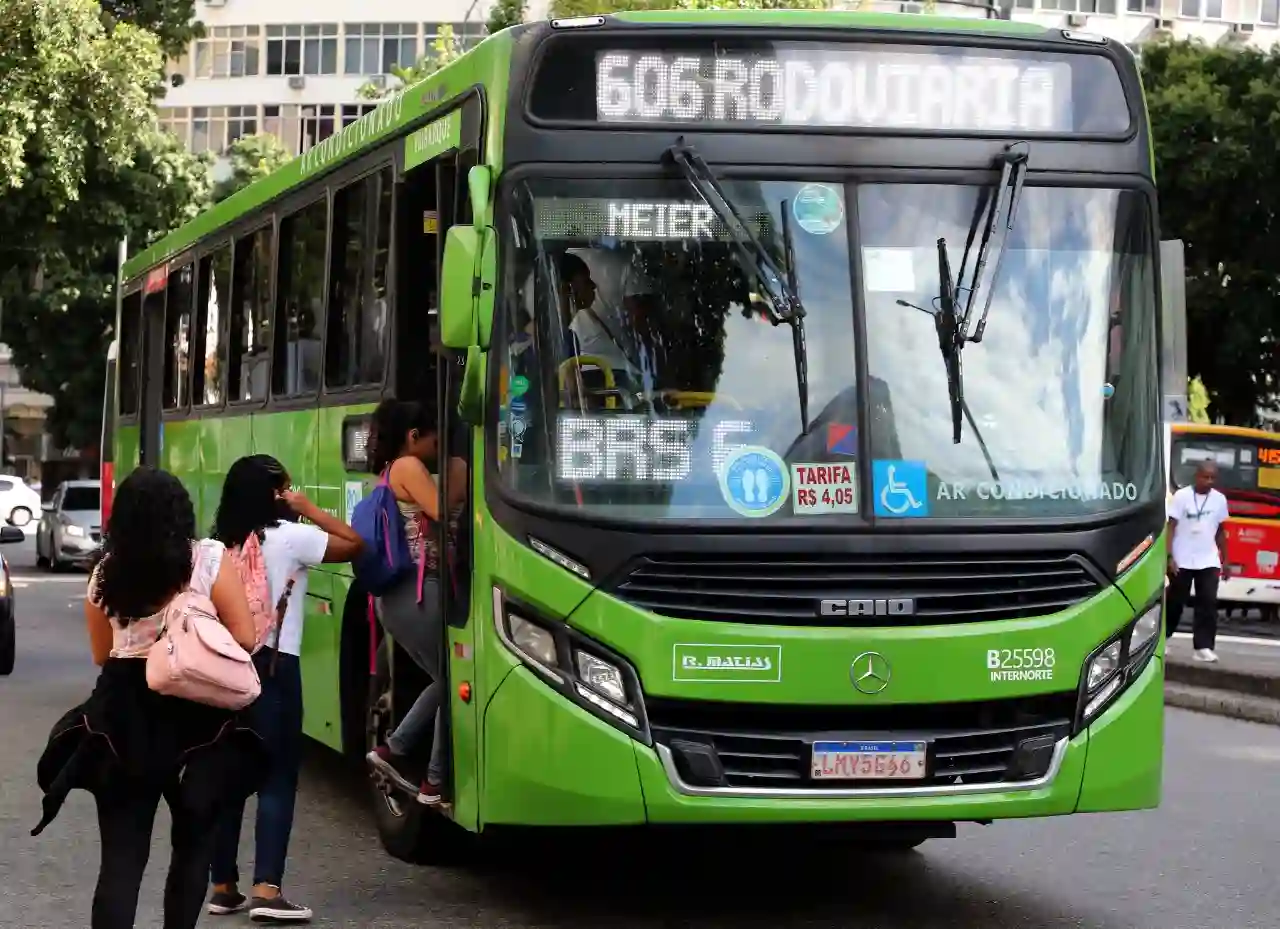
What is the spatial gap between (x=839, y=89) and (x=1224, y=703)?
11022 millimetres

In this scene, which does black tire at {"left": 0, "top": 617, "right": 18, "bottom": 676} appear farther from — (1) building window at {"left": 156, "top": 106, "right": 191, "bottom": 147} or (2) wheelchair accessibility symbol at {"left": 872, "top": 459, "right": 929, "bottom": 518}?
(1) building window at {"left": 156, "top": 106, "right": 191, "bottom": 147}

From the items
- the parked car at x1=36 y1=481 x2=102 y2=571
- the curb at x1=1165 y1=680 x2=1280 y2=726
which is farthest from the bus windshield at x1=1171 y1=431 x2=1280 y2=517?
the parked car at x1=36 y1=481 x2=102 y2=571

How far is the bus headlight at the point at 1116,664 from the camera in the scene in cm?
773

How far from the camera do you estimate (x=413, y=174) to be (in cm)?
934

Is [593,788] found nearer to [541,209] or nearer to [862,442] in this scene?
[862,442]

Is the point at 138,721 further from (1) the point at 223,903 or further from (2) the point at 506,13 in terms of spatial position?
(2) the point at 506,13

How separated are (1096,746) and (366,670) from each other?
11.6 feet

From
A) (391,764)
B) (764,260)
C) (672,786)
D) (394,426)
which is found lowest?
(391,764)

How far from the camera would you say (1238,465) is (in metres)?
30.8

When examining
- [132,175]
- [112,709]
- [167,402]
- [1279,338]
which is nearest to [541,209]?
[112,709]

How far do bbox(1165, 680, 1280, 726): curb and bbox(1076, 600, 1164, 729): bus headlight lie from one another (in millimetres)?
9554

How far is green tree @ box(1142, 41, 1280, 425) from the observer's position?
131 ft

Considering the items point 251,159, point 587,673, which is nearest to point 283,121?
point 251,159

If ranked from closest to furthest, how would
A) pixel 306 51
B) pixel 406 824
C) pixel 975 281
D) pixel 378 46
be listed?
pixel 975 281
pixel 406 824
pixel 378 46
pixel 306 51
